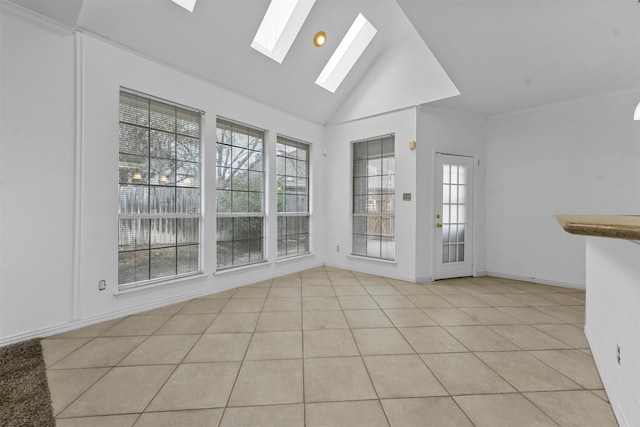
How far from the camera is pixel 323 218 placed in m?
5.23

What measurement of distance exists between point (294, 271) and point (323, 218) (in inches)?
47.0

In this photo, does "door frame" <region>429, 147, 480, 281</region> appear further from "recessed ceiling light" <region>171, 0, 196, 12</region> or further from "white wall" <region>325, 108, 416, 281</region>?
"recessed ceiling light" <region>171, 0, 196, 12</region>

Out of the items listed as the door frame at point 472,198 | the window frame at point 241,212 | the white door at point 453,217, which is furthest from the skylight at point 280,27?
the white door at point 453,217

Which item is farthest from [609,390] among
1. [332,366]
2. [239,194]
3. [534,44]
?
[239,194]

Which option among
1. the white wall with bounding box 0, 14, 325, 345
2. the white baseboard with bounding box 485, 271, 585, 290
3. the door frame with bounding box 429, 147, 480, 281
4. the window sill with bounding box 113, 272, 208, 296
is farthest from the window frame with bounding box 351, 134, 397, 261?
the white wall with bounding box 0, 14, 325, 345

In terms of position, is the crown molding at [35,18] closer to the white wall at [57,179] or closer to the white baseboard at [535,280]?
the white wall at [57,179]

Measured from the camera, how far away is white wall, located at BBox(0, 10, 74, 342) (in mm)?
2160

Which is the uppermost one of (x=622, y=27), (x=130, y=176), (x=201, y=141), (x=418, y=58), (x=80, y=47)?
(x=418, y=58)

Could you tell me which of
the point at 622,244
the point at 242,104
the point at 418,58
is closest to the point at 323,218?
the point at 242,104

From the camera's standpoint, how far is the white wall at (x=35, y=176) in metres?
2.16

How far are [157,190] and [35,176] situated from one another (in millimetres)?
963

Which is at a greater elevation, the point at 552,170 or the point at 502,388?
the point at 552,170

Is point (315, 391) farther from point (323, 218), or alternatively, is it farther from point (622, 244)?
point (323, 218)

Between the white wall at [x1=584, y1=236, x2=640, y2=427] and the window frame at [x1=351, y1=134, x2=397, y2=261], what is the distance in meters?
2.66
